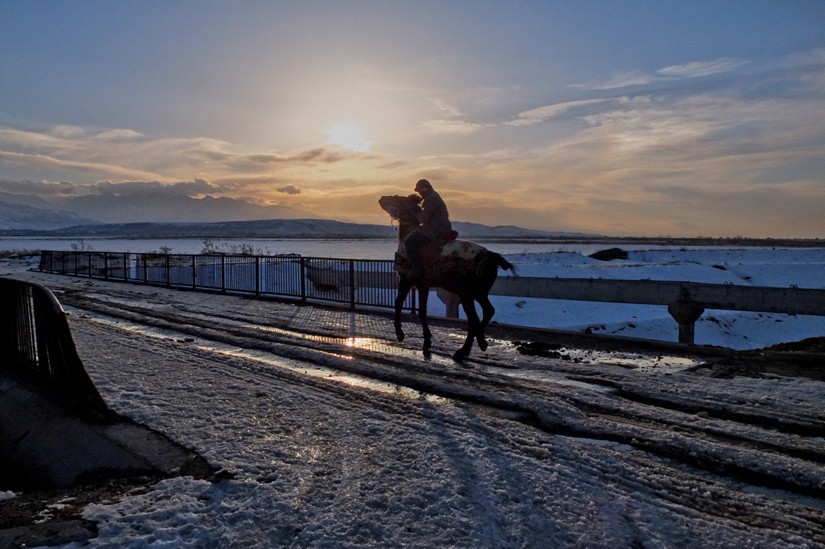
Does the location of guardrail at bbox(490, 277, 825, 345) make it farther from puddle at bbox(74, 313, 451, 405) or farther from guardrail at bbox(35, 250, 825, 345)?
puddle at bbox(74, 313, 451, 405)

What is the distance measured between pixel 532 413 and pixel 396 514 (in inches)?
112

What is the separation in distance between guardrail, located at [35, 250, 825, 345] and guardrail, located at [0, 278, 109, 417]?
923 centimetres

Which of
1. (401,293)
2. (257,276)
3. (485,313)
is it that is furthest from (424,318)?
(257,276)

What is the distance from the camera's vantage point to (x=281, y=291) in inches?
861

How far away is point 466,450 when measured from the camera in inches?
209

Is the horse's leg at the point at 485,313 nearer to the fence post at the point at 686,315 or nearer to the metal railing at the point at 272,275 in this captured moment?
the fence post at the point at 686,315

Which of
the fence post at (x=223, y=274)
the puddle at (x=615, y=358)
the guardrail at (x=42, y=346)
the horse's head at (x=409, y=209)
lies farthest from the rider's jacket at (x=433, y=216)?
the fence post at (x=223, y=274)

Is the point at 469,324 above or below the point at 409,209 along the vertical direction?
below

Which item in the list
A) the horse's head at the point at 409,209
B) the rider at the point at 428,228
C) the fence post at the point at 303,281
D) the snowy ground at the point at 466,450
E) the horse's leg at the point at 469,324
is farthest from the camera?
the fence post at the point at 303,281

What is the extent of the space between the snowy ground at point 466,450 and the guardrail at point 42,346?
0.37m

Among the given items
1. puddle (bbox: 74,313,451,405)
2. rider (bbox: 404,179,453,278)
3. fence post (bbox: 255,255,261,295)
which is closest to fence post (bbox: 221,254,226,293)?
fence post (bbox: 255,255,261,295)

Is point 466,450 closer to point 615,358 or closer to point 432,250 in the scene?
point 432,250

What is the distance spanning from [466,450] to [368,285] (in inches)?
515

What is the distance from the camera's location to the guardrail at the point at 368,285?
1136cm
